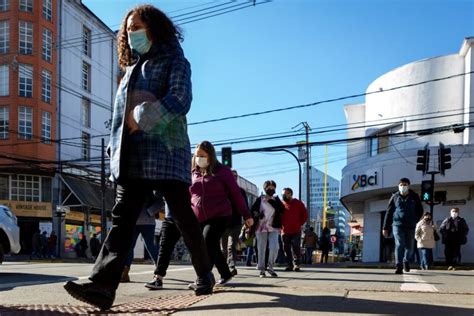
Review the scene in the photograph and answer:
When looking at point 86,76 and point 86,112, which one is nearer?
point 86,112

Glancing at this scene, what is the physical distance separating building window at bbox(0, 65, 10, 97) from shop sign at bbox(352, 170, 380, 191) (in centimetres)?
2366

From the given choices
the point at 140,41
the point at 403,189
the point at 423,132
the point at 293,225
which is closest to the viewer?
the point at 140,41

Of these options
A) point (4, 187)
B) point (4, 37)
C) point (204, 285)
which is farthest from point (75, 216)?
point (204, 285)

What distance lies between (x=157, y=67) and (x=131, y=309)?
66.6 inches

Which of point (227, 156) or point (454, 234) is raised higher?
point (227, 156)

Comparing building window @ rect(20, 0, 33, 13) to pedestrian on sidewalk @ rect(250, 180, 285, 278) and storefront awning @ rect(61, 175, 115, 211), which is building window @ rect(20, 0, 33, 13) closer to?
storefront awning @ rect(61, 175, 115, 211)

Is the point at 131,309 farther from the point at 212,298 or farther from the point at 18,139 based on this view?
the point at 18,139

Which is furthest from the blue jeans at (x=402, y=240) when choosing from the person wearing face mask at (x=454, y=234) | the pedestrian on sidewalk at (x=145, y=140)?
the person wearing face mask at (x=454, y=234)

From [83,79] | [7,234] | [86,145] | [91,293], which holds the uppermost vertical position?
[83,79]

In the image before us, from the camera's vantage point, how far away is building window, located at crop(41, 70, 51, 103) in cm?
3675

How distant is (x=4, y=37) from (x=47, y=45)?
2792 millimetres

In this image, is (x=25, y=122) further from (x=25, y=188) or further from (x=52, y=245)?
(x=52, y=245)

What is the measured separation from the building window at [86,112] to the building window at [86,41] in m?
3.80

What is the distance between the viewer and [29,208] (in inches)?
1399
